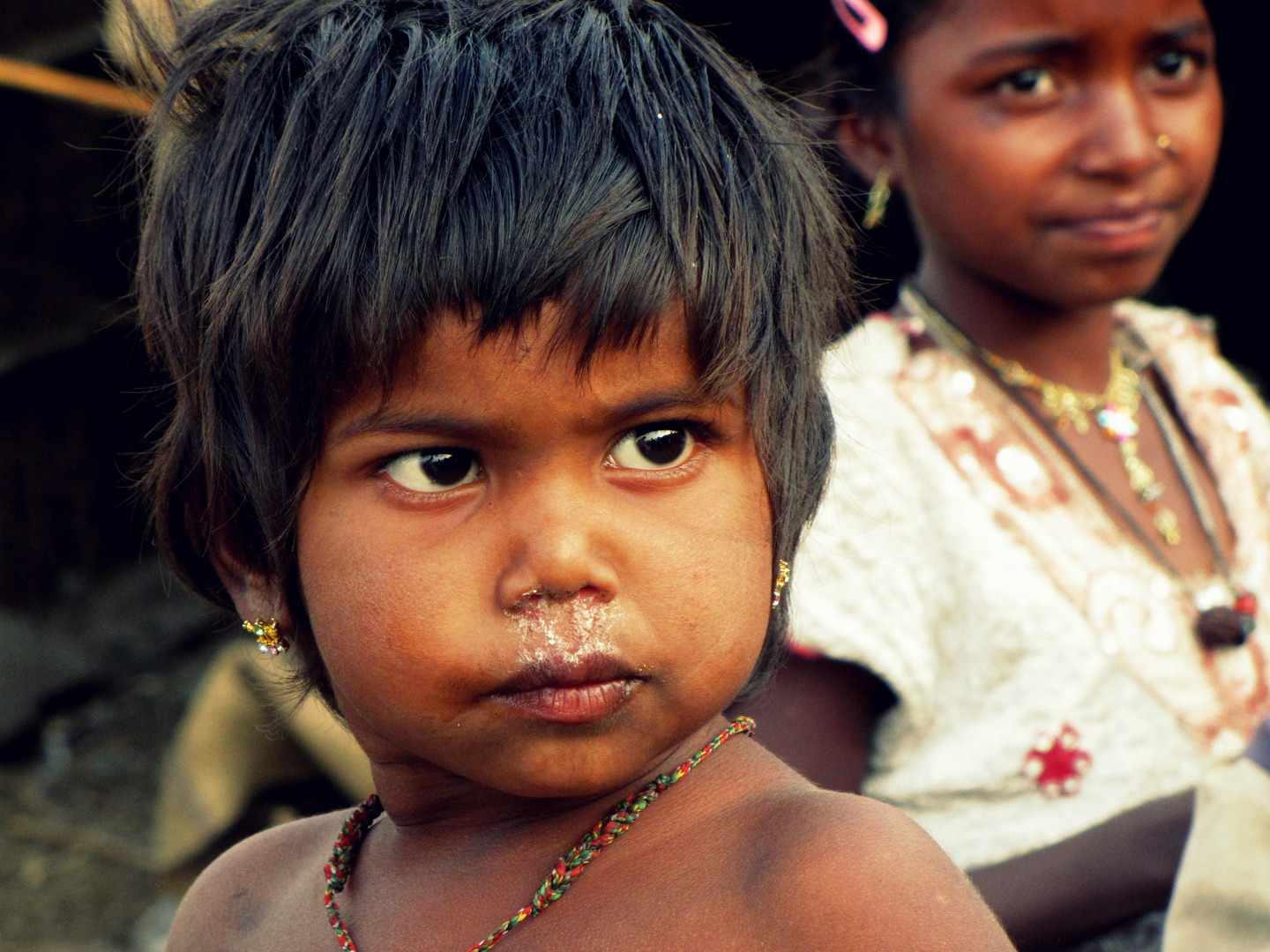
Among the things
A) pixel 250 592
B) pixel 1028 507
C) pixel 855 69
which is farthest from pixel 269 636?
pixel 855 69

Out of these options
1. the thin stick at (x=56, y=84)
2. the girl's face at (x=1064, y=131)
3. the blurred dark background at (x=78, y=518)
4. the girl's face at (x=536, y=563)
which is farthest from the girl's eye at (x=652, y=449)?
the thin stick at (x=56, y=84)

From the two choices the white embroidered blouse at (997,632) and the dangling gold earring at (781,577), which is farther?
the white embroidered blouse at (997,632)

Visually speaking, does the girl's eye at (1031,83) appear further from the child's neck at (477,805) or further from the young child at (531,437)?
the child's neck at (477,805)

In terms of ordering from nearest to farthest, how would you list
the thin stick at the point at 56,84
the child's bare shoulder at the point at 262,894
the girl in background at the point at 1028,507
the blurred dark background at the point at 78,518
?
the child's bare shoulder at the point at 262,894 < the girl in background at the point at 1028,507 < the thin stick at the point at 56,84 < the blurred dark background at the point at 78,518

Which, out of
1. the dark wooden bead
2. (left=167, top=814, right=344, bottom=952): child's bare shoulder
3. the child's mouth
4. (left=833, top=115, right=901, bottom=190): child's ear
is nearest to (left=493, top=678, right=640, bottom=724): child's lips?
the child's mouth

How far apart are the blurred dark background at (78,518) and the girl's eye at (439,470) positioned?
2544 mm

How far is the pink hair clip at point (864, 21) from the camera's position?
6.57ft

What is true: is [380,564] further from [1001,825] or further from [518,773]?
[1001,825]

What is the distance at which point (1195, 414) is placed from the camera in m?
2.29

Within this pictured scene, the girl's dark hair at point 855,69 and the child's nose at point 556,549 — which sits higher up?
the girl's dark hair at point 855,69

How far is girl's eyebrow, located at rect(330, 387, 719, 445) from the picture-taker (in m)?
1.11

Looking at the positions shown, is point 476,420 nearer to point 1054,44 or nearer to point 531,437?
point 531,437

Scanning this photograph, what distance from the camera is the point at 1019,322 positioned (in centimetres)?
217

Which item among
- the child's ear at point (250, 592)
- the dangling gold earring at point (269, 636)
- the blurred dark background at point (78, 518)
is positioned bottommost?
the blurred dark background at point (78, 518)
